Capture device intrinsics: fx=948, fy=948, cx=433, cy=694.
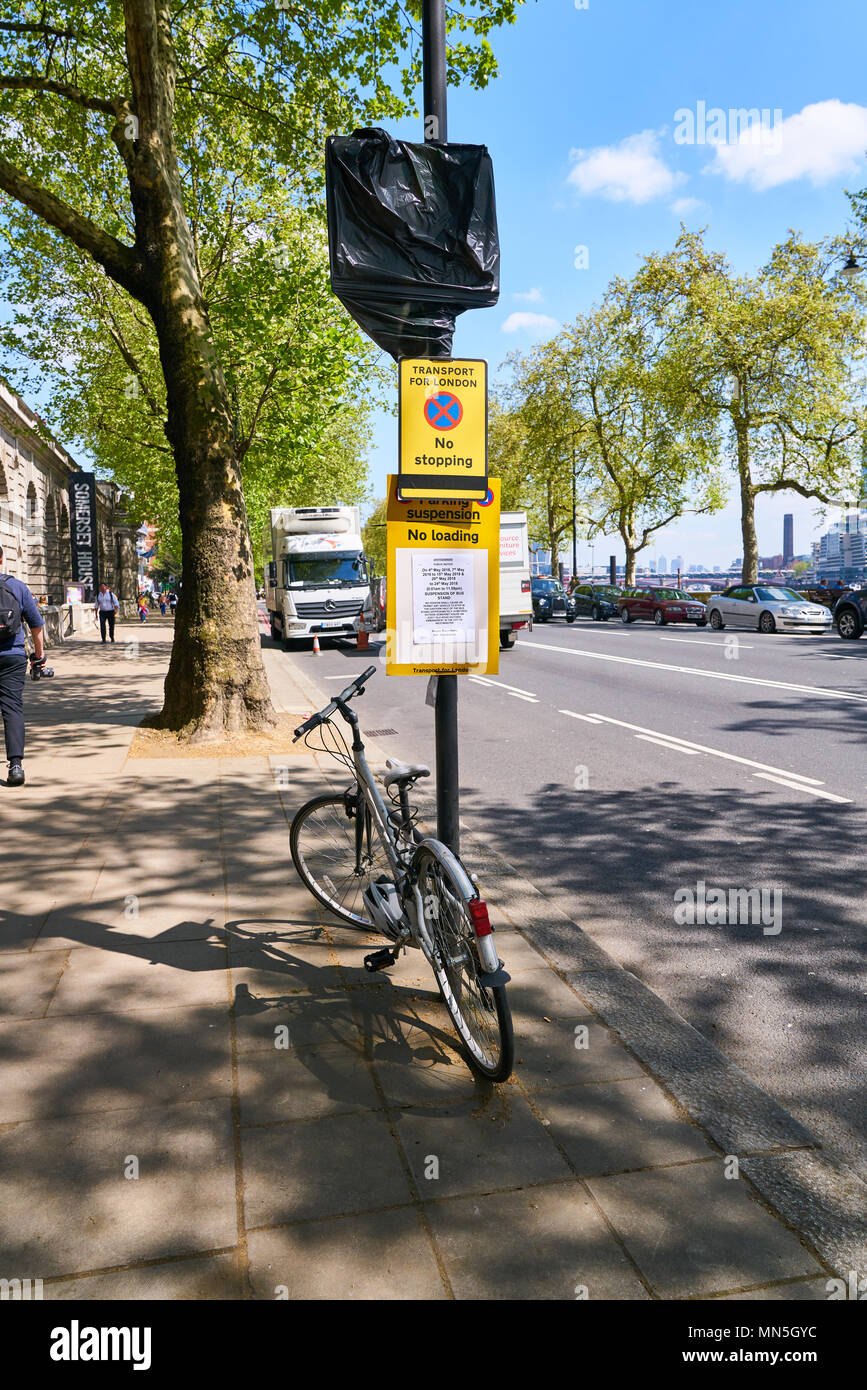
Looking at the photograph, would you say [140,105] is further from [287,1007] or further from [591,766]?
[287,1007]

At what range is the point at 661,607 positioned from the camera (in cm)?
3803

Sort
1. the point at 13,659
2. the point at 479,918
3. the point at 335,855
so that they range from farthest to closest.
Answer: the point at 13,659 → the point at 335,855 → the point at 479,918

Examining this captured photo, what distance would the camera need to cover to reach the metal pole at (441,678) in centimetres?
355

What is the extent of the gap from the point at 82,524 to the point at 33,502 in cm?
272

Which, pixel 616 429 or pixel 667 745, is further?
pixel 616 429

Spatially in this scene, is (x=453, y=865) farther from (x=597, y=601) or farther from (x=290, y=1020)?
(x=597, y=601)

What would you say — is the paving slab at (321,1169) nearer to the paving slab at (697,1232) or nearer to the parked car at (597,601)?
the paving slab at (697,1232)

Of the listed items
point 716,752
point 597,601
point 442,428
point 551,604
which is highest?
point 442,428

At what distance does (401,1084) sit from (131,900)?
226cm

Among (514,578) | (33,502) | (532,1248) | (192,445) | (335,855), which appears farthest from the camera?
(33,502)

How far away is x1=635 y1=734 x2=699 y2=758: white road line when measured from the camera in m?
9.39

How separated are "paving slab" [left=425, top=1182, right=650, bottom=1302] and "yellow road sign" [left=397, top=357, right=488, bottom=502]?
2.31 meters

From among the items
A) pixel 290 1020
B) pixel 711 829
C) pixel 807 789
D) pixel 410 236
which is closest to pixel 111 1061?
pixel 290 1020
